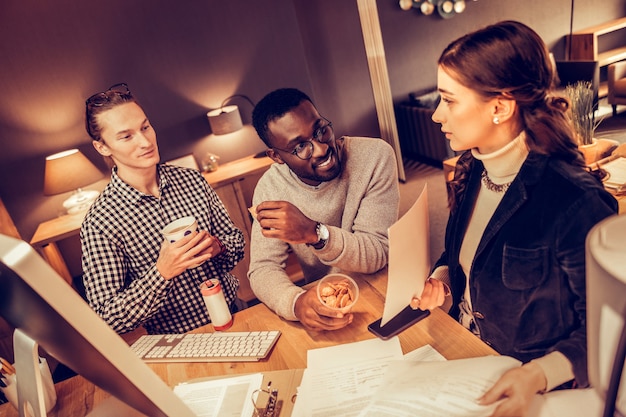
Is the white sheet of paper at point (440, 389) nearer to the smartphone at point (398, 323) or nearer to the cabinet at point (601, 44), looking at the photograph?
the smartphone at point (398, 323)

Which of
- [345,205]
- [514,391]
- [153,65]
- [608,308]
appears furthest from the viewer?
[153,65]

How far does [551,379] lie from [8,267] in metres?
0.95

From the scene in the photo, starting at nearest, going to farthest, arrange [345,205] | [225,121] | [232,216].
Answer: [345,205], [232,216], [225,121]

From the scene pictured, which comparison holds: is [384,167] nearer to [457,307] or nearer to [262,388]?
[457,307]

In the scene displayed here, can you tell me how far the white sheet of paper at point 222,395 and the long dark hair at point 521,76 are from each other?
2.92 ft

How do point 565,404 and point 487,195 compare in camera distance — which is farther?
point 487,195

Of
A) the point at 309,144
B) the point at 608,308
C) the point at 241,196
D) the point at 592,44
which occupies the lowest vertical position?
the point at 592,44

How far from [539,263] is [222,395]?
81cm

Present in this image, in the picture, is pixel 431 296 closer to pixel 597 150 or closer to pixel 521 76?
pixel 521 76

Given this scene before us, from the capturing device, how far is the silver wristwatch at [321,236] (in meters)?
1.34

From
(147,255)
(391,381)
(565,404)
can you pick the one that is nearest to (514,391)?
(565,404)

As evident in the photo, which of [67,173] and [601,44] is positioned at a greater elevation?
[67,173]

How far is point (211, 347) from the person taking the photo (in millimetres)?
1291

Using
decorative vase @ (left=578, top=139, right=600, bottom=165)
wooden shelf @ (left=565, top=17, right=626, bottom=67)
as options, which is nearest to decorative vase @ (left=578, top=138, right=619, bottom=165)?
decorative vase @ (left=578, top=139, right=600, bottom=165)
